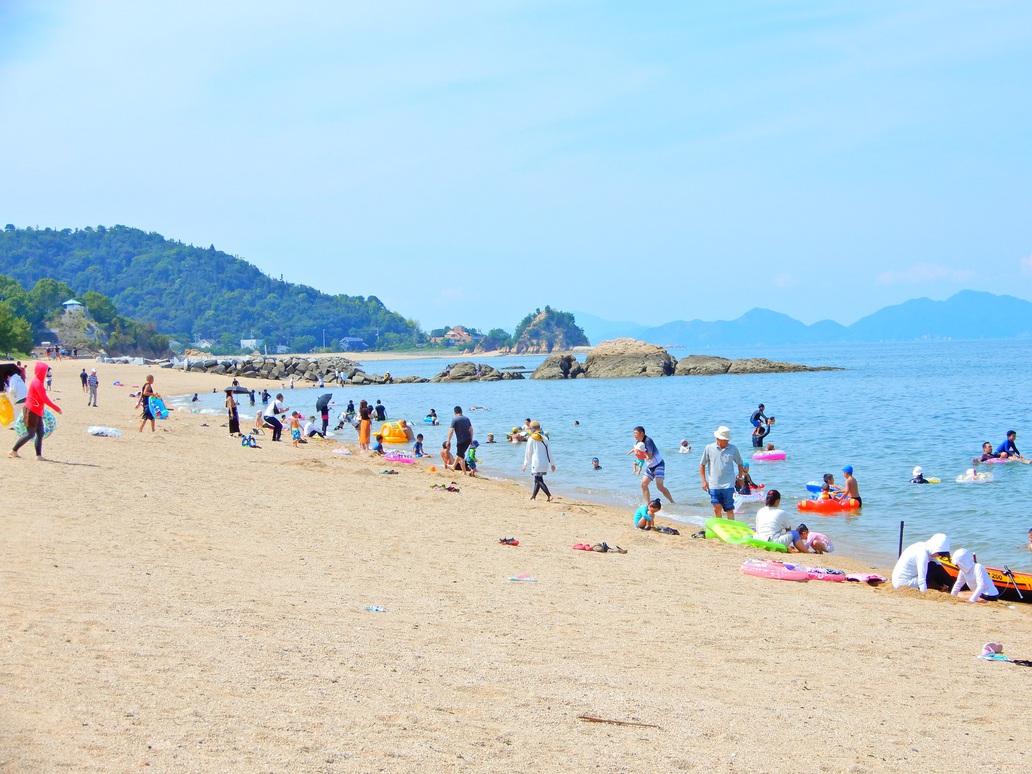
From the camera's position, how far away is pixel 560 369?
81750 mm

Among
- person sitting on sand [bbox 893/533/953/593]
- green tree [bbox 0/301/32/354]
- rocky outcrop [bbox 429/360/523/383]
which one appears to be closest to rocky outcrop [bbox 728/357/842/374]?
rocky outcrop [bbox 429/360/523/383]

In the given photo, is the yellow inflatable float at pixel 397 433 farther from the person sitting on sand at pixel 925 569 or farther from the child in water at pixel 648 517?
the person sitting on sand at pixel 925 569

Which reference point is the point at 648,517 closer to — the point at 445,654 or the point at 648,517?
the point at 648,517

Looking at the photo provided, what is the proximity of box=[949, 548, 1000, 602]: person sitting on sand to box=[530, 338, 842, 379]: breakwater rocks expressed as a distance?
70.2 meters

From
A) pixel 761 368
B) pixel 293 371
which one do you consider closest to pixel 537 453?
pixel 761 368

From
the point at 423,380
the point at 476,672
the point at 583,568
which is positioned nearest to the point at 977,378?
the point at 423,380

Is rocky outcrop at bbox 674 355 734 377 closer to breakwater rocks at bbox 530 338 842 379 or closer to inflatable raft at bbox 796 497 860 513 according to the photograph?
breakwater rocks at bbox 530 338 842 379

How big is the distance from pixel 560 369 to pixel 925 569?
7221 centimetres

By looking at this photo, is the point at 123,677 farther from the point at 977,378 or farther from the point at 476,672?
the point at 977,378

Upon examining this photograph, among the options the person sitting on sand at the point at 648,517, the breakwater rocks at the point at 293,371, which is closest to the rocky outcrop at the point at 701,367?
the breakwater rocks at the point at 293,371

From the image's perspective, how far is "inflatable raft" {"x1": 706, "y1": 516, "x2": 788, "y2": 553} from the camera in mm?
11945

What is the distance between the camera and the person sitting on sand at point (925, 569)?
9602 millimetres

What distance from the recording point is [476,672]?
5.99 meters

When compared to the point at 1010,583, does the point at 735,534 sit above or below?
below
